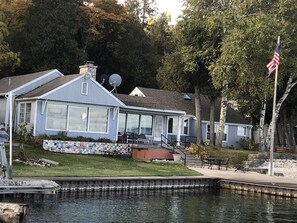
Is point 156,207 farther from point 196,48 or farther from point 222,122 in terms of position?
point 196,48

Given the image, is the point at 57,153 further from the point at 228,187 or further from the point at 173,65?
the point at 173,65

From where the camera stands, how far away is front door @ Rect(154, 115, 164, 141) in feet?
126

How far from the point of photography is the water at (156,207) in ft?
56.9

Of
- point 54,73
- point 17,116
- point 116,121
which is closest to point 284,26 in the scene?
point 116,121

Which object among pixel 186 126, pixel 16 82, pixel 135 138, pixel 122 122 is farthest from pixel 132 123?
pixel 16 82

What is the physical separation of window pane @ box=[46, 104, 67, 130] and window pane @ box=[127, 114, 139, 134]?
639cm

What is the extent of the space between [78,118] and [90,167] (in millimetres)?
7611

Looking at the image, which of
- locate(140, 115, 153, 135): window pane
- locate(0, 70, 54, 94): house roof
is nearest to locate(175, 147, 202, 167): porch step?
locate(140, 115, 153, 135): window pane

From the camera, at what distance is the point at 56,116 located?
32250 mm

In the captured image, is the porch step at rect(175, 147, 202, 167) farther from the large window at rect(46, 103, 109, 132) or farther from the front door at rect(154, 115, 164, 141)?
the large window at rect(46, 103, 109, 132)

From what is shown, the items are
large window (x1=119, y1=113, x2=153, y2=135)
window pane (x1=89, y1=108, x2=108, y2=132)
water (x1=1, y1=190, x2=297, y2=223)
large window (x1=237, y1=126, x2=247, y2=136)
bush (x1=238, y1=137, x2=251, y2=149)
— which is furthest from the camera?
large window (x1=237, y1=126, x2=247, y2=136)

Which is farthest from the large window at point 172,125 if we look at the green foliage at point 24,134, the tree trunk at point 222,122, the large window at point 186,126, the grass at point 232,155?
the green foliage at point 24,134

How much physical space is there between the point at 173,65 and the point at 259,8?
8648 millimetres

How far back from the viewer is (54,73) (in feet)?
121
